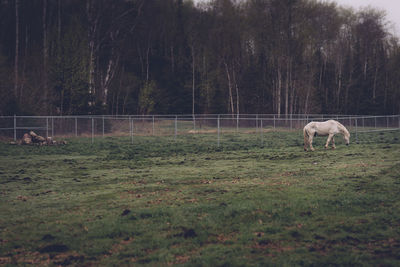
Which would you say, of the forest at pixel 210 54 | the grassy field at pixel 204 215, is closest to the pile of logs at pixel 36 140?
the forest at pixel 210 54

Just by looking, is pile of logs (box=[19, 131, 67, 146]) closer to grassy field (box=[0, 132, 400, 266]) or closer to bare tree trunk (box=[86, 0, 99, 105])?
grassy field (box=[0, 132, 400, 266])

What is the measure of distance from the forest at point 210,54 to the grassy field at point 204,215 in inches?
903

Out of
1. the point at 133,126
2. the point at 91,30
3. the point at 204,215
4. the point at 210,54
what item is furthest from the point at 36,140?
the point at 210,54

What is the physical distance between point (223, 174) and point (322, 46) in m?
42.2

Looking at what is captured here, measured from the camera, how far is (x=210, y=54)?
47875 millimetres

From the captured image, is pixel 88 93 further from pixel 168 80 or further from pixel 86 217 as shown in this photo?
pixel 86 217

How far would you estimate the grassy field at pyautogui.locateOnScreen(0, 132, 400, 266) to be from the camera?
552 cm

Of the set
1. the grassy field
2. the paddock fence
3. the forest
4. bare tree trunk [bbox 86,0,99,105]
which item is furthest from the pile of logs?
bare tree trunk [bbox 86,0,99,105]

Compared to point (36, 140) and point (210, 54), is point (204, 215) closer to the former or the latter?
point (36, 140)

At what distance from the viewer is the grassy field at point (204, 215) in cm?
552

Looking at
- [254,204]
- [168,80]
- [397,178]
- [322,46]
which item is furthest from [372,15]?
[254,204]

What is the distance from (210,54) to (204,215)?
41.9 metres

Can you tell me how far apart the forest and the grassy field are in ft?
75.3

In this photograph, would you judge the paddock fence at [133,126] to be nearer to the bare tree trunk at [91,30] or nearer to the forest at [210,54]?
the forest at [210,54]
